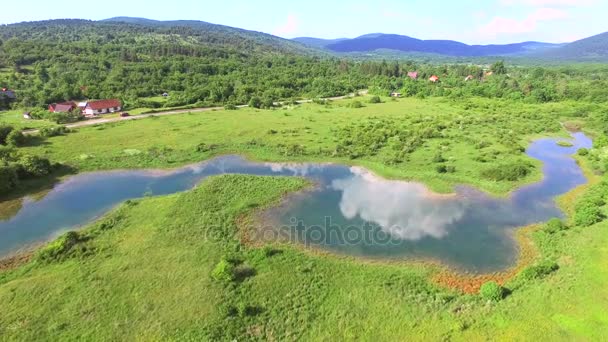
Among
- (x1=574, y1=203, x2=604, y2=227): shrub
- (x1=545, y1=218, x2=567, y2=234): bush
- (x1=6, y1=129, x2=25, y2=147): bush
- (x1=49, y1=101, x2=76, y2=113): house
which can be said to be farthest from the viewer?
(x1=49, y1=101, x2=76, y2=113): house

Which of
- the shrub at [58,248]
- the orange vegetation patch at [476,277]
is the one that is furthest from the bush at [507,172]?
the shrub at [58,248]

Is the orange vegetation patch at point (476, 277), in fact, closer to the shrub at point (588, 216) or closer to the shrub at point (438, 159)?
the shrub at point (588, 216)

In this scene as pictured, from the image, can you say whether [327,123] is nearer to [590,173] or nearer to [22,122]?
[590,173]

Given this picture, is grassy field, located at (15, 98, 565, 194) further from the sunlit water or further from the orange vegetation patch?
the orange vegetation patch

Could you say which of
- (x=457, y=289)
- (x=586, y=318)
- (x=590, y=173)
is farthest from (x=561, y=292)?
(x=590, y=173)

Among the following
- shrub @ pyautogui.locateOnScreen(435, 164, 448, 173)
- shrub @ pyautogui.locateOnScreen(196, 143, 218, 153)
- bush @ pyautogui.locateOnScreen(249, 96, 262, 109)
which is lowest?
shrub @ pyautogui.locateOnScreen(435, 164, 448, 173)

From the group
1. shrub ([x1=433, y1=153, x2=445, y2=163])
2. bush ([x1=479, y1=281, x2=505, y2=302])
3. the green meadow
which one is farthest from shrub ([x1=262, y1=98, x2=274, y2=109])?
bush ([x1=479, y1=281, x2=505, y2=302])
